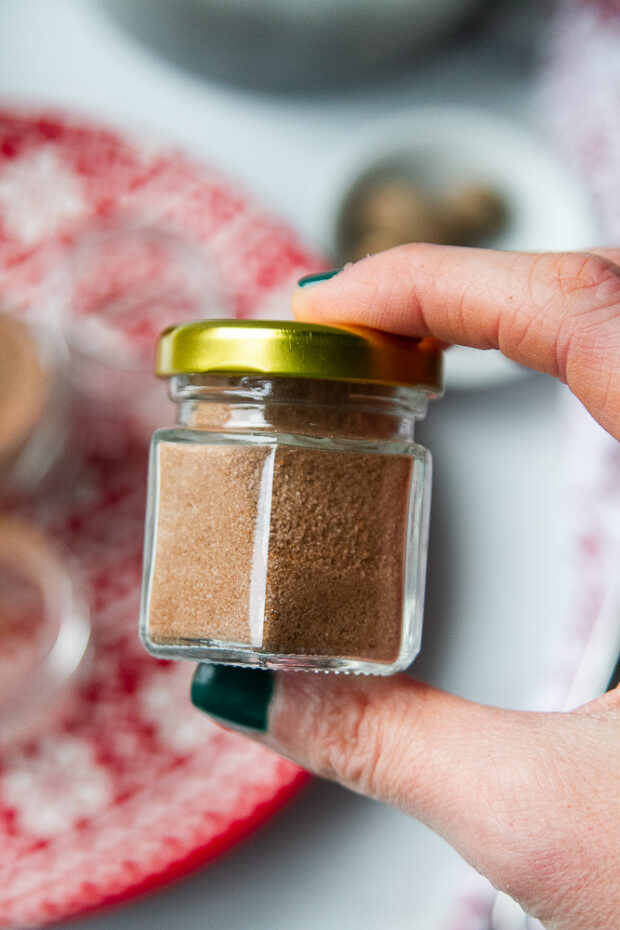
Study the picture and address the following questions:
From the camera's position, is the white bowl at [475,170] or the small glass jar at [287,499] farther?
the white bowl at [475,170]

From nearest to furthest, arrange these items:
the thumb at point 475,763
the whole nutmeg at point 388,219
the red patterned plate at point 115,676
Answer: the thumb at point 475,763 → the red patterned plate at point 115,676 → the whole nutmeg at point 388,219

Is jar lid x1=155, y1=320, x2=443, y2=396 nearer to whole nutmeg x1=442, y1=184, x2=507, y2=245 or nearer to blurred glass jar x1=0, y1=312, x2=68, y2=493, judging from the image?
blurred glass jar x1=0, y1=312, x2=68, y2=493

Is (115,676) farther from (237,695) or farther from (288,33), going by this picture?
(288,33)

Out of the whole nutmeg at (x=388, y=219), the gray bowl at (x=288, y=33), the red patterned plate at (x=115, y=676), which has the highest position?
the gray bowl at (x=288, y=33)

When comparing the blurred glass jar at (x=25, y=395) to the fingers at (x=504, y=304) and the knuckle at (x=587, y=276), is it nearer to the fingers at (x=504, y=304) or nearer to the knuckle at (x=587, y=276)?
the fingers at (x=504, y=304)

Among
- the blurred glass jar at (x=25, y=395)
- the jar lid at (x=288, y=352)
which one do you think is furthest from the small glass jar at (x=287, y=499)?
the blurred glass jar at (x=25, y=395)

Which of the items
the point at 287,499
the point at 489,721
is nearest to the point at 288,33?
the point at 287,499

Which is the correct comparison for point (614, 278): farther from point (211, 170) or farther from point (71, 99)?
point (71, 99)

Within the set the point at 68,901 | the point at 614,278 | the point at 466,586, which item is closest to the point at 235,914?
the point at 68,901
